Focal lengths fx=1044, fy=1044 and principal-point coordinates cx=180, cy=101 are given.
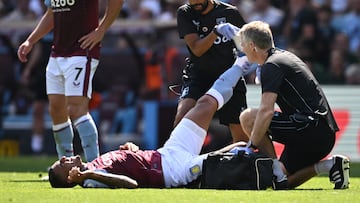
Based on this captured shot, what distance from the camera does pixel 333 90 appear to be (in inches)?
677

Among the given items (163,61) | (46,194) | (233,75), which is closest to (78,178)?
(46,194)

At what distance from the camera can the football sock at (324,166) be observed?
9756 mm

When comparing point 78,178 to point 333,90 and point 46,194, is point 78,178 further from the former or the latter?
point 333,90

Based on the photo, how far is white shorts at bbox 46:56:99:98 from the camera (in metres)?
11.0

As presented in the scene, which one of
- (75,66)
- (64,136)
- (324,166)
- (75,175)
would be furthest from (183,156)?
(64,136)

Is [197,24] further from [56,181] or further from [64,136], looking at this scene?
[56,181]

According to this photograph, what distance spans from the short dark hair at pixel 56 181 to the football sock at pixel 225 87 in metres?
1.54

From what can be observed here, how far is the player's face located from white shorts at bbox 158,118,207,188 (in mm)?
1863

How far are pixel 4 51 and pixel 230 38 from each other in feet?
36.2

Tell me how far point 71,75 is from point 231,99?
1721 mm

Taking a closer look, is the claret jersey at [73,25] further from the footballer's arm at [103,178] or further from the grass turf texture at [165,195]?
the footballer's arm at [103,178]

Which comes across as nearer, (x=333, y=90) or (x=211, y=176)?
(x=211, y=176)

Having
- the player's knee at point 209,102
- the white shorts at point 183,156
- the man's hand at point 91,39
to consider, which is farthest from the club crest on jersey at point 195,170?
the man's hand at point 91,39

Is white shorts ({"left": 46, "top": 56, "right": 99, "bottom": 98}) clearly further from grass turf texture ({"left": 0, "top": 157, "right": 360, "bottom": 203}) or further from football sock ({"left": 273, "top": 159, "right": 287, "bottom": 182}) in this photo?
football sock ({"left": 273, "top": 159, "right": 287, "bottom": 182})
